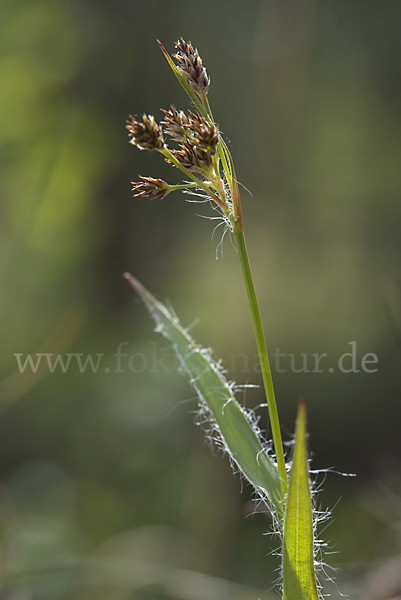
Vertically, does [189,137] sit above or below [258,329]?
above

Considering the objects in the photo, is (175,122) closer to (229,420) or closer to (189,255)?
(229,420)

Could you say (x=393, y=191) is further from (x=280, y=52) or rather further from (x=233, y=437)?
(x=233, y=437)

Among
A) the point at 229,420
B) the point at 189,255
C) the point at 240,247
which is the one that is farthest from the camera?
the point at 189,255

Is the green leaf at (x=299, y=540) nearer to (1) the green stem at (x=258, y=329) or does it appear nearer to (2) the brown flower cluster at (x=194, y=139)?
(1) the green stem at (x=258, y=329)

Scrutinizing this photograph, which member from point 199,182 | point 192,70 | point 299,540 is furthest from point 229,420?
point 192,70

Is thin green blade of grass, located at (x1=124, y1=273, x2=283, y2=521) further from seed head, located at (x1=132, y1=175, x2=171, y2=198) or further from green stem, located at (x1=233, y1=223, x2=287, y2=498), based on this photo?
seed head, located at (x1=132, y1=175, x2=171, y2=198)
